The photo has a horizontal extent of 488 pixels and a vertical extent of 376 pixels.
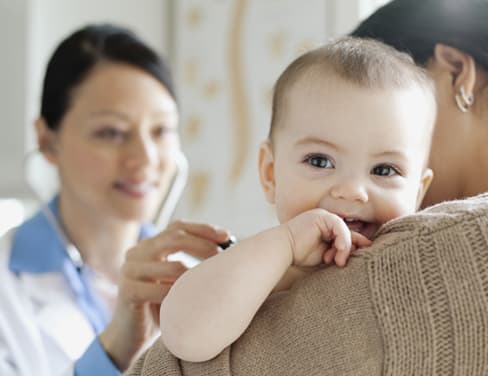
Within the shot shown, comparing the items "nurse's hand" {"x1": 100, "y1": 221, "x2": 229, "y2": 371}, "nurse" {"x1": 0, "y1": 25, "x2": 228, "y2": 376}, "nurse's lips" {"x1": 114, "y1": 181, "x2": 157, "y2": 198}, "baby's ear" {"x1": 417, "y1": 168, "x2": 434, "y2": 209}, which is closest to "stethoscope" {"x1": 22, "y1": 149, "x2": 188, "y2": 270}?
"nurse" {"x1": 0, "y1": 25, "x2": 228, "y2": 376}

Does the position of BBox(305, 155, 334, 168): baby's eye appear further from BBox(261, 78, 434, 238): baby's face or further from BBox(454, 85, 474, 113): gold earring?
BBox(454, 85, 474, 113): gold earring

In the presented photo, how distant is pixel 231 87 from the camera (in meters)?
2.61

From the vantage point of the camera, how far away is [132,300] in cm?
112

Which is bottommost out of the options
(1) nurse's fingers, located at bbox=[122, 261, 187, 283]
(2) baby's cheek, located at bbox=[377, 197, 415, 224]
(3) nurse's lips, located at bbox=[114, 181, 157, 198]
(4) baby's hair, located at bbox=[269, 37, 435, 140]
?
(3) nurse's lips, located at bbox=[114, 181, 157, 198]

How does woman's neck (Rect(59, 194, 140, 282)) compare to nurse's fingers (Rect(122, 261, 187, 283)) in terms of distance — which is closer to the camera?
nurse's fingers (Rect(122, 261, 187, 283))

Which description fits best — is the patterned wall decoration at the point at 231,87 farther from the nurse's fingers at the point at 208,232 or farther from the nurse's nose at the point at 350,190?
the nurse's nose at the point at 350,190

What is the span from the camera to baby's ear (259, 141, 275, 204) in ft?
2.81

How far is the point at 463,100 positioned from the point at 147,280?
1.75 feet

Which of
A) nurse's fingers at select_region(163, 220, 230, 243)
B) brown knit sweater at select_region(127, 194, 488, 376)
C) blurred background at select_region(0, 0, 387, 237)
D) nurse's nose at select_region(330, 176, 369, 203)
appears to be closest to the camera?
brown knit sweater at select_region(127, 194, 488, 376)

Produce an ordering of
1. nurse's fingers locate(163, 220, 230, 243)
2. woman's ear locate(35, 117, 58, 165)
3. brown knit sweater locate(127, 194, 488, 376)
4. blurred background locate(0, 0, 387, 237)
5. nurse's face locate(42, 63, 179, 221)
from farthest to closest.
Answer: blurred background locate(0, 0, 387, 237) → woman's ear locate(35, 117, 58, 165) → nurse's face locate(42, 63, 179, 221) → nurse's fingers locate(163, 220, 230, 243) → brown knit sweater locate(127, 194, 488, 376)

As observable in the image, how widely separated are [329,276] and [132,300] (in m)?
0.54

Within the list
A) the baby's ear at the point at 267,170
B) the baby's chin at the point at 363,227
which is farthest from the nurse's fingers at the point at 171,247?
the baby's chin at the point at 363,227

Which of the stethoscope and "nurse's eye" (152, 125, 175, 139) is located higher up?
"nurse's eye" (152, 125, 175, 139)

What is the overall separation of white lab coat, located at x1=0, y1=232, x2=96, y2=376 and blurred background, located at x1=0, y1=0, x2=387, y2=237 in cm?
95
